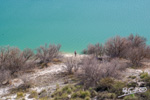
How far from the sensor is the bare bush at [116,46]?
16516mm

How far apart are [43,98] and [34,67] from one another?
7771 millimetres

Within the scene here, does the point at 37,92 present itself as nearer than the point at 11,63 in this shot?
Yes

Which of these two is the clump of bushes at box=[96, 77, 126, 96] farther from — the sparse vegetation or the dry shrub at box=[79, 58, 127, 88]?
the dry shrub at box=[79, 58, 127, 88]

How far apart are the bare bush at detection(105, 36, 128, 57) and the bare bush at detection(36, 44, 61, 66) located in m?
6.76

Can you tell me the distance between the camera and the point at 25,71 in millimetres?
13273

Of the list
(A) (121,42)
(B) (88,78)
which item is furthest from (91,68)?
(A) (121,42)

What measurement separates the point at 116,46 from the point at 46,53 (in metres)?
8.48

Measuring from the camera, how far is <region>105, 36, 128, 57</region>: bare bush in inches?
650

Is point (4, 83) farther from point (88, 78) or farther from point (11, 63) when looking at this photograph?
point (88, 78)

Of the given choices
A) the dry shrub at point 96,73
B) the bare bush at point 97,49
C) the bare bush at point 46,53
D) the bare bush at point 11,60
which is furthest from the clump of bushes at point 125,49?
the bare bush at point 11,60

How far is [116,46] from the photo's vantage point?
16.6 meters

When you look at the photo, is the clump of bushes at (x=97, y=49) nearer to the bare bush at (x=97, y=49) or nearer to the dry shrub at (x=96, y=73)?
the bare bush at (x=97, y=49)

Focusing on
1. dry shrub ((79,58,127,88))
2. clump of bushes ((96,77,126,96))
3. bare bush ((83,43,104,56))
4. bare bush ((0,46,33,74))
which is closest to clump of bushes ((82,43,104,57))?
bare bush ((83,43,104,56))

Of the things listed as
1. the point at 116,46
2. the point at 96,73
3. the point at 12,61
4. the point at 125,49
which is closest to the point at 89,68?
the point at 96,73
